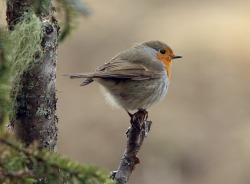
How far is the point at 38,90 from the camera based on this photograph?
9.24 feet

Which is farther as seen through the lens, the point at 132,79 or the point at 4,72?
the point at 132,79

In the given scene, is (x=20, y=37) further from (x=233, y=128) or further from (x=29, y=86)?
(x=233, y=128)

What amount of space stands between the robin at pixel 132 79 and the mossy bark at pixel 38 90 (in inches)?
60.9

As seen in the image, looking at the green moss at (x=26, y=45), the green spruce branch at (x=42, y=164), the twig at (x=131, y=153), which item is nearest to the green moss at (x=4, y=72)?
the green spruce branch at (x=42, y=164)

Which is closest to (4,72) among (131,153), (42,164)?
(42,164)

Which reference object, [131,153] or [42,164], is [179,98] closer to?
[131,153]

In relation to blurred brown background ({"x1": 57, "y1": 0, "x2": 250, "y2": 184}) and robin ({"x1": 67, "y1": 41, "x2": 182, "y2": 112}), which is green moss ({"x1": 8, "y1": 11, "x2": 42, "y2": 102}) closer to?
robin ({"x1": 67, "y1": 41, "x2": 182, "y2": 112})

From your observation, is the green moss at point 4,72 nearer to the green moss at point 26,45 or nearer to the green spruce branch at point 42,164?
the green spruce branch at point 42,164

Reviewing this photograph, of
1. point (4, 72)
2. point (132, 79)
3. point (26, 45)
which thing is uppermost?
point (132, 79)

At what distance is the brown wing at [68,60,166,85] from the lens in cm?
455

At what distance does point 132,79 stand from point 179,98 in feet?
18.7

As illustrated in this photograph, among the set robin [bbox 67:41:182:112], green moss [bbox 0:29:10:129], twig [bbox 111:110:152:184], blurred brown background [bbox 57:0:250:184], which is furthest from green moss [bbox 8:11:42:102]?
blurred brown background [bbox 57:0:250:184]

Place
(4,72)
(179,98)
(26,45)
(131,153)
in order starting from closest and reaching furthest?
(4,72) < (26,45) < (131,153) < (179,98)

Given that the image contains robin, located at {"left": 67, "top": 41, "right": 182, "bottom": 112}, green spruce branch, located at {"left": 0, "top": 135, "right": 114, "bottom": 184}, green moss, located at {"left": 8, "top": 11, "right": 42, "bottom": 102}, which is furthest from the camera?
robin, located at {"left": 67, "top": 41, "right": 182, "bottom": 112}
